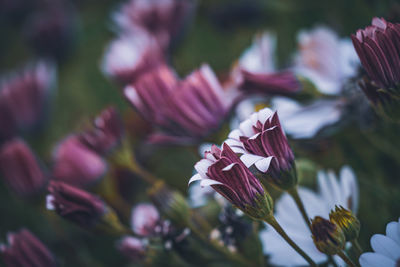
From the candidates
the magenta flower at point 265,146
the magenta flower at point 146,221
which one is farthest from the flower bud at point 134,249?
the magenta flower at point 265,146

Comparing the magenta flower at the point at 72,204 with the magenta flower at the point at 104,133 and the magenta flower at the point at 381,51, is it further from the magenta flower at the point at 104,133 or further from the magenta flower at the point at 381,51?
the magenta flower at the point at 381,51

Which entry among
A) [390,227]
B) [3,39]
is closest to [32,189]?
[390,227]

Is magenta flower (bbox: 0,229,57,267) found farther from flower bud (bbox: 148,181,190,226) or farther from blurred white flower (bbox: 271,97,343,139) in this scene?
blurred white flower (bbox: 271,97,343,139)

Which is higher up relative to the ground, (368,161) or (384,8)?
(384,8)

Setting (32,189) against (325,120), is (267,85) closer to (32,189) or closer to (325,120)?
(325,120)

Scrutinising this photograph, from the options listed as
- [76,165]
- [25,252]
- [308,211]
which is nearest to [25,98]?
[76,165]
